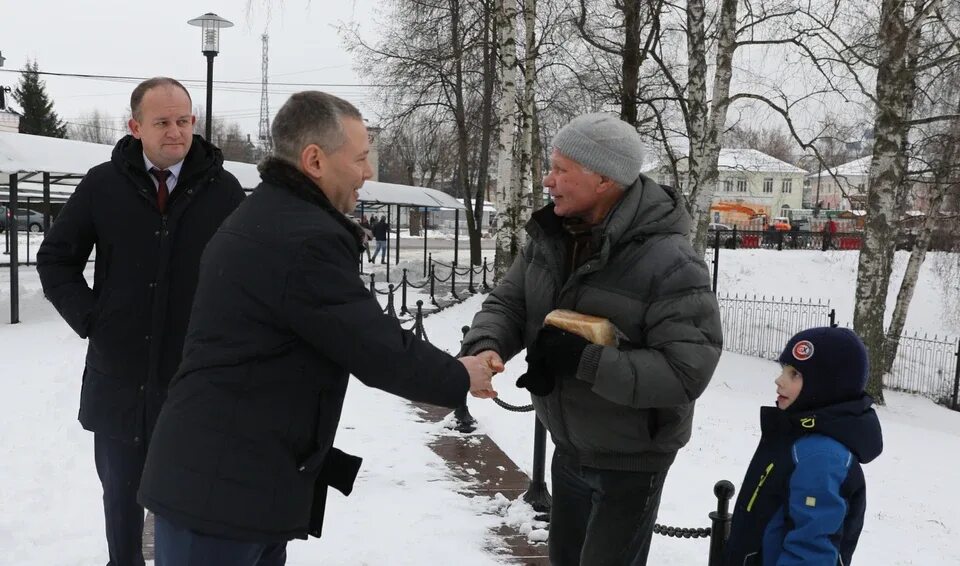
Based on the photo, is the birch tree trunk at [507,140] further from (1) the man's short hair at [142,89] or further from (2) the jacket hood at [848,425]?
(2) the jacket hood at [848,425]

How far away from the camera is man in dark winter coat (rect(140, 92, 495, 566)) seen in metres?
1.97

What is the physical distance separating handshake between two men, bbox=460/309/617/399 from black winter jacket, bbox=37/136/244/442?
1208mm

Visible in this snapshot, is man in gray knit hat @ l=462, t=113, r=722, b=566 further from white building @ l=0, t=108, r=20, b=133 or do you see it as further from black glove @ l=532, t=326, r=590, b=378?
white building @ l=0, t=108, r=20, b=133

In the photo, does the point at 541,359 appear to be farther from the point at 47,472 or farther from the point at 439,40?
the point at 439,40

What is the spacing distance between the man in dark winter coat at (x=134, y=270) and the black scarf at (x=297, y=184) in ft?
3.44

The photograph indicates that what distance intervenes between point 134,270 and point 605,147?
1.75 m

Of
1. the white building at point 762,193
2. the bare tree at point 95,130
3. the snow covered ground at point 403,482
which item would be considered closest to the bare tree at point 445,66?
the snow covered ground at point 403,482

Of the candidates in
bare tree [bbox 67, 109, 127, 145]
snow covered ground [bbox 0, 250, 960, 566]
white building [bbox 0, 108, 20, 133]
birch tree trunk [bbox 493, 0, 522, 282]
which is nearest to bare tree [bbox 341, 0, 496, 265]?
birch tree trunk [bbox 493, 0, 522, 282]

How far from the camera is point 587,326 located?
2449mm

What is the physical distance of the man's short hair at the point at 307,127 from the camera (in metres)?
2.11

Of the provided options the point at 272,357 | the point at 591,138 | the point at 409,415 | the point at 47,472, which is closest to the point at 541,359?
the point at 591,138

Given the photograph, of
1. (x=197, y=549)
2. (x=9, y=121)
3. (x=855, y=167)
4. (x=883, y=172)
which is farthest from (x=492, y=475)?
(x=855, y=167)

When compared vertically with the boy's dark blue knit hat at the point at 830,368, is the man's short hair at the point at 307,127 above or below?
above

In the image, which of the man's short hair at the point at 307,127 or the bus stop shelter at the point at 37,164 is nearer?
the man's short hair at the point at 307,127
